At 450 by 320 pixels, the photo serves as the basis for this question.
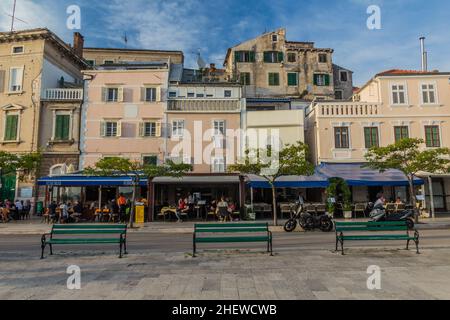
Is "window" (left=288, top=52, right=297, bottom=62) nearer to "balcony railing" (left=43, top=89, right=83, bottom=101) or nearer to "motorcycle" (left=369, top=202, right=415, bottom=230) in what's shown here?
"balcony railing" (left=43, top=89, right=83, bottom=101)

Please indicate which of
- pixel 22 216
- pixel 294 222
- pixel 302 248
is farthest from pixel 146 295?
pixel 22 216

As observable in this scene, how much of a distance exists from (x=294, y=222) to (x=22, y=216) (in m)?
18.8

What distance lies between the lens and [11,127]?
26.4m

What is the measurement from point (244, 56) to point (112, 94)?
1461 cm

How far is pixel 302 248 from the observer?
10.5 m

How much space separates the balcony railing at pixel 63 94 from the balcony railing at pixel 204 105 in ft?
23.4

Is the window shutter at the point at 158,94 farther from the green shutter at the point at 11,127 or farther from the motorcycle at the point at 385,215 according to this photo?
the motorcycle at the point at 385,215

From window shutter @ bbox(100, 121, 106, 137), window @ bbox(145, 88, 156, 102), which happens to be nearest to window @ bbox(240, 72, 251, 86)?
window @ bbox(145, 88, 156, 102)

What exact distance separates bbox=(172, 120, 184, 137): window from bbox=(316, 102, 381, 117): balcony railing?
10.3m

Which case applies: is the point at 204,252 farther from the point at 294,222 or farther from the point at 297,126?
the point at 297,126

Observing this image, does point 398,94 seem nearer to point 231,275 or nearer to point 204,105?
point 204,105

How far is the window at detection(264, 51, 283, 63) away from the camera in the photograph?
116ft

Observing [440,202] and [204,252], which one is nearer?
[204,252]
